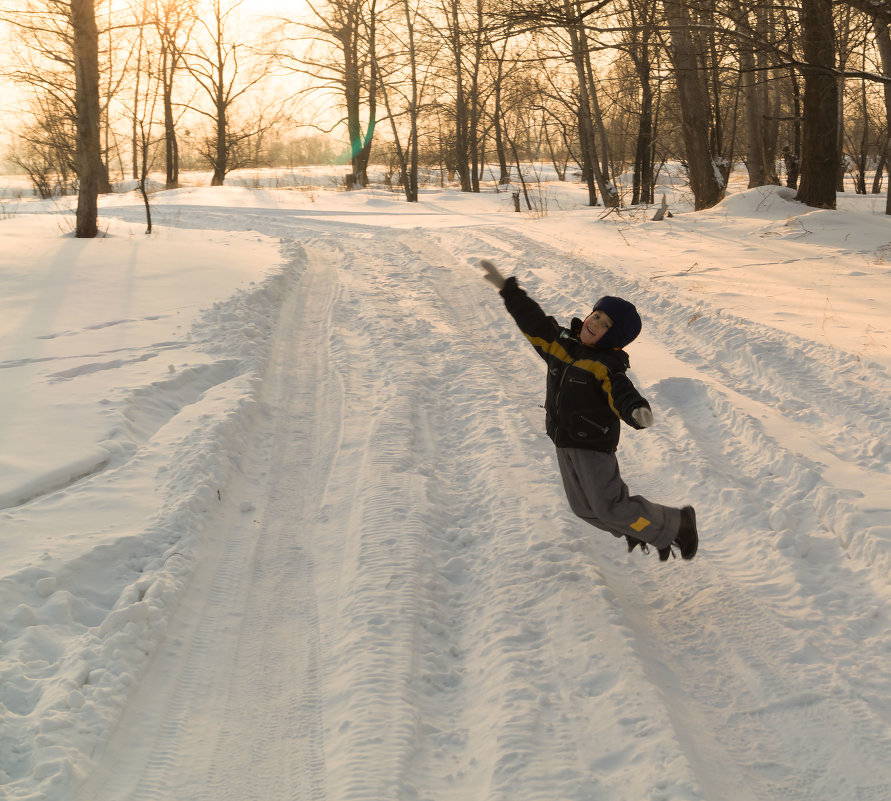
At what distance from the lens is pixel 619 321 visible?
151 inches

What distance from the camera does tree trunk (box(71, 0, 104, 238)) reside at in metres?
12.9

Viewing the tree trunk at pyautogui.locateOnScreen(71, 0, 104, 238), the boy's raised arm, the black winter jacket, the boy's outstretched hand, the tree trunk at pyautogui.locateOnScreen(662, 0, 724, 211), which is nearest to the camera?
the black winter jacket

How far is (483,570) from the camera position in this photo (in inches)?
163

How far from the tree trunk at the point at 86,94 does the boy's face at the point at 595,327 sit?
12.2 m

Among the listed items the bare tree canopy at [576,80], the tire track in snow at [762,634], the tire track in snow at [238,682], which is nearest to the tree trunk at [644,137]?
the bare tree canopy at [576,80]

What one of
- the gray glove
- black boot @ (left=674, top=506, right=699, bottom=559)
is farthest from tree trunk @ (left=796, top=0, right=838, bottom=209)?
the gray glove

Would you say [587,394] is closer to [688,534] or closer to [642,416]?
[642,416]

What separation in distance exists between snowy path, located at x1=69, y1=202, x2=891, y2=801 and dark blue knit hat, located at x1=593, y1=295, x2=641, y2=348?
121 centimetres

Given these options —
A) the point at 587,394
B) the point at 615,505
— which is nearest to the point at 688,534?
the point at 615,505

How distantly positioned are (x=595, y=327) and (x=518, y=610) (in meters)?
1.44

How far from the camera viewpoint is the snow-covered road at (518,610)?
2842 millimetres

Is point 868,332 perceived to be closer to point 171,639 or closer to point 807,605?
point 807,605

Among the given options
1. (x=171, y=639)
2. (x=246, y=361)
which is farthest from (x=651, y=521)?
(x=246, y=361)

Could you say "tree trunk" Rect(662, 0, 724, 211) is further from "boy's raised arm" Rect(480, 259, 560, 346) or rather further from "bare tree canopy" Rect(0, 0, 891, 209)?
A: "boy's raised arm" Rect(480, 259, 560, 346)
